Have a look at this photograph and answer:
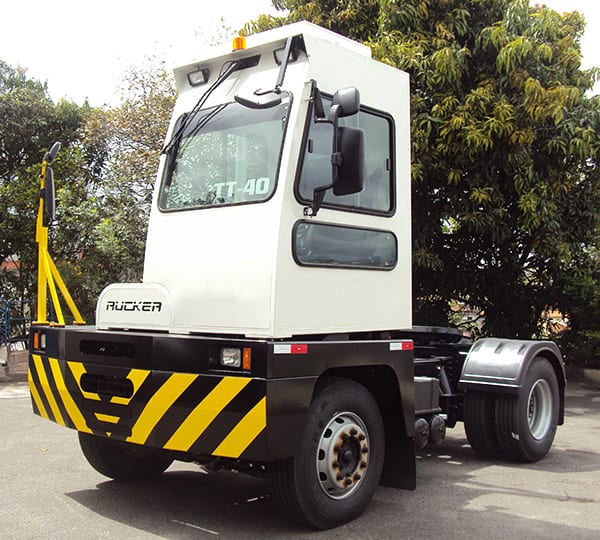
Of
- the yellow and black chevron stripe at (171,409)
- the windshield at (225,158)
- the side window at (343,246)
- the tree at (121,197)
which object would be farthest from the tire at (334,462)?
the tree at (121,197)

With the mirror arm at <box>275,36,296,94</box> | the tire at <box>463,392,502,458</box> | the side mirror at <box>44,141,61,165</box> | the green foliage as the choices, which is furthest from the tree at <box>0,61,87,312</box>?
the mirror arm at <box>275,36,296,94</box>

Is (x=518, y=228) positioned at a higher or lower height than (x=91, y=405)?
higher

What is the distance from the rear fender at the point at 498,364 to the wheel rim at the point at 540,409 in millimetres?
324

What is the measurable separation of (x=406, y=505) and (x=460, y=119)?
5910 millimetres

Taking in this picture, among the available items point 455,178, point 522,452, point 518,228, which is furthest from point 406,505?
point 518,228

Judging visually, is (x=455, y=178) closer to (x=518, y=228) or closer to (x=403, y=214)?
(x=518, y=228)

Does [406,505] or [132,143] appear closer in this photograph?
[406,505]

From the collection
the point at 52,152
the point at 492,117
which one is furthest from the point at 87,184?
the point at 52,152

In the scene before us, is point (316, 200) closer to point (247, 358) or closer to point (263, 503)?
point (247, 358)

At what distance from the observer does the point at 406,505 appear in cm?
517

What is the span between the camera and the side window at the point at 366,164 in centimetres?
462

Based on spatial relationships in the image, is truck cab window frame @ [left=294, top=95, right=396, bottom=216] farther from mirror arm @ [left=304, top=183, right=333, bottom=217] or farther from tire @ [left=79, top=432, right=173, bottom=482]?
tire @ [left=79, top=432, right=173, bottom=482]

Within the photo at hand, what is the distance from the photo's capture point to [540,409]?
695 cm

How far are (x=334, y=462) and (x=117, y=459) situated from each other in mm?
1973
